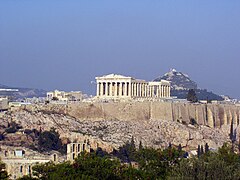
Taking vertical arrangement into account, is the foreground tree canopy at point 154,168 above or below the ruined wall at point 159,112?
below

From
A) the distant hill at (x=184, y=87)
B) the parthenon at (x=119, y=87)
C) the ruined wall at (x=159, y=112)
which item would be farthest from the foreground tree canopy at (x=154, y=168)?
the distant hill at (x=184, y=87)

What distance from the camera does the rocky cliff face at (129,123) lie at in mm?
80438

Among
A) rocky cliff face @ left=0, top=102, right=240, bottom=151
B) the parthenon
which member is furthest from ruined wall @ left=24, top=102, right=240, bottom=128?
the parthenon

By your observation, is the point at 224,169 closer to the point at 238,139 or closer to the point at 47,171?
the point at 47,171

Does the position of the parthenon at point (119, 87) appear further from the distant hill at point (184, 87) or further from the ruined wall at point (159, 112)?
the distant hill at point (184, 87)

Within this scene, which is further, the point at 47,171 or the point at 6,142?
the point at 6,142

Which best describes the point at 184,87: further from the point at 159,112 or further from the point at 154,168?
the point at 154,168

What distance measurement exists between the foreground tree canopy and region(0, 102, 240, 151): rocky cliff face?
3071 cm

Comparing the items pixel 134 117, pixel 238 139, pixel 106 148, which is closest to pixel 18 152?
pixel 106 148

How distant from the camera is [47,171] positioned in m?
43.0

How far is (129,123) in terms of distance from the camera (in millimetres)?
90125

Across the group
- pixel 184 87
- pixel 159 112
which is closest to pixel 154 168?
pixel 159 112

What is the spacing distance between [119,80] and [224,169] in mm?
66740

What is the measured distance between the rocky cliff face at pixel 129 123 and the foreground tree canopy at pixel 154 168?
101 feet
